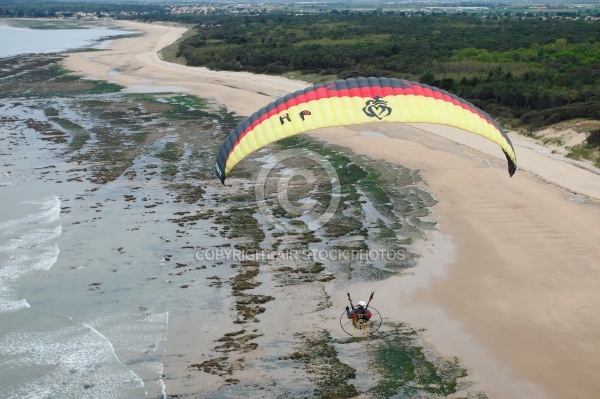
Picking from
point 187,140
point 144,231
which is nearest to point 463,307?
point 144,231

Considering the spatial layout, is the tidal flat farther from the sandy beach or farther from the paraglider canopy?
the paraglider canopy

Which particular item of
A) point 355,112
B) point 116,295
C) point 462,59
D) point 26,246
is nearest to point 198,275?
point 116,295

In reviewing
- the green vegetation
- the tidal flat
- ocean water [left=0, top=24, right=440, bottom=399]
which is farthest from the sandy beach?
ocean water [left=0, top=24, right=440, bottom=399]

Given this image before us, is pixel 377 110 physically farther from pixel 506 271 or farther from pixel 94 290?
pixel 94 290

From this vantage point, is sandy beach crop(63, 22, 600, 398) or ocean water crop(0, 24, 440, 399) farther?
sandy beach crop(63, 22, 600, 398)

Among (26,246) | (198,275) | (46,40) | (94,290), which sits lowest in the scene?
(46,40)
